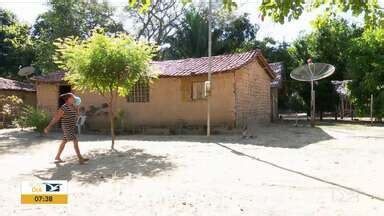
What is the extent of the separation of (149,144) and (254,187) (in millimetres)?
6326

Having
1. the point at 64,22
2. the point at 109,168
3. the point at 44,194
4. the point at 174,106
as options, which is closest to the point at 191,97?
the point at 174,106

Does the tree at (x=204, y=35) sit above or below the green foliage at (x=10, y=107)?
above

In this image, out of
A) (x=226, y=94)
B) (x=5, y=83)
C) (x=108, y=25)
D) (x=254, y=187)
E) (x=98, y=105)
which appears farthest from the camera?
(x=108, y=25)

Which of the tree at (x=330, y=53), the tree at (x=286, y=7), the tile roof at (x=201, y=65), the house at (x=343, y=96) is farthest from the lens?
the tree at (x=330, y=53)

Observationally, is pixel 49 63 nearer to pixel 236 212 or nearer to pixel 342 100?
pixel 342 100

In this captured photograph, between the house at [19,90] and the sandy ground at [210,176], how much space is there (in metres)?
11.9

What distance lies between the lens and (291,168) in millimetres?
8492

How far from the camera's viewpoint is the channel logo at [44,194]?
5.25m

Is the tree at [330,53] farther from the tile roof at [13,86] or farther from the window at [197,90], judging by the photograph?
the tile roof at [13,86]

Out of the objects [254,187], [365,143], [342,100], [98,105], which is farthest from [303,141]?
[342,100]

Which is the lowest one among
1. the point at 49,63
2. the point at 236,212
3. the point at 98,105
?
the point at 236,212

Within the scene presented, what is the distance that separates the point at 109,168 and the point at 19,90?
18337 mm

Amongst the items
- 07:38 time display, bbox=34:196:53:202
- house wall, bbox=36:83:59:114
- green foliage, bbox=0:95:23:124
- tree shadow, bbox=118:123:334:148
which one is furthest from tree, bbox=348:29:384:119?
07:38 time display, bbox=34:196:53:202

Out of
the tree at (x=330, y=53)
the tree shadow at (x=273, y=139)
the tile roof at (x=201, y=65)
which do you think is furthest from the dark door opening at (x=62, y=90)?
the tree at (x=330, y=53)
